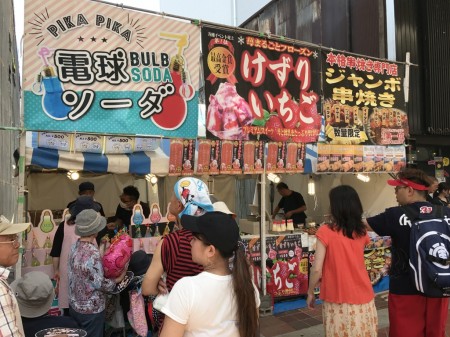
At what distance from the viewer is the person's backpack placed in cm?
333

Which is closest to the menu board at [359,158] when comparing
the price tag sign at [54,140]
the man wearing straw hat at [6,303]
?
the price tag sign at [54,140]

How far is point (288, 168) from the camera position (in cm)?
646

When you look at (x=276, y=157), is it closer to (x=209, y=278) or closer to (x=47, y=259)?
(x=47, y=259)

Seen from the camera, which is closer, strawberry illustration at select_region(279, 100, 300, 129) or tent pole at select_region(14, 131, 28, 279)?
tent pole at select_region(14, 131, 28, 279)

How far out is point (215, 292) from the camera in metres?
1.89

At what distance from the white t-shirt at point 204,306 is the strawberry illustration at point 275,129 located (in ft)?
15.0

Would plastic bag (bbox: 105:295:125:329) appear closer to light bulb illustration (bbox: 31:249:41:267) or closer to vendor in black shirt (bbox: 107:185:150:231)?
light bulb illustration (bbox: 31:249:41:267)

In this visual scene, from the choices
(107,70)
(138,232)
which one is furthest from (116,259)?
(107,70)

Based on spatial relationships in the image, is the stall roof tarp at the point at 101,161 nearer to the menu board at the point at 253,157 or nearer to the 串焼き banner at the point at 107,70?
the 串焼き banner at the point at 107,70

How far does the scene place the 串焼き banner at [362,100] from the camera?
23.2ft

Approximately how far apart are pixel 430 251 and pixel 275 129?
344 centimetres

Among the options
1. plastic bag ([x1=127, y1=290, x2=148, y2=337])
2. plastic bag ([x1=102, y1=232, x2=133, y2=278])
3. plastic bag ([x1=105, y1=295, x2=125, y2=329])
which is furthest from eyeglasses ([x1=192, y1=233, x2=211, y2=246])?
plastic bag ([x1=105, y1=295, x2=125, y2=329])

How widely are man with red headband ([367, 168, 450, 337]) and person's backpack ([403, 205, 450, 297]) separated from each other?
0.26 feet

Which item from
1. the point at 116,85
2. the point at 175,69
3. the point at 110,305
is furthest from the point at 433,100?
the point at 110,305
